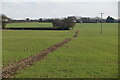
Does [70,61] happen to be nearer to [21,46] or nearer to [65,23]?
[21,46]

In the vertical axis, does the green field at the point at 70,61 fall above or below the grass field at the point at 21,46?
below

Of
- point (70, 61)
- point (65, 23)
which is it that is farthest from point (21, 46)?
point (65, 23)

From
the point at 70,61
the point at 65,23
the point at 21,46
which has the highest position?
the point at 65,23

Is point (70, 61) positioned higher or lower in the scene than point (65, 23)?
lower

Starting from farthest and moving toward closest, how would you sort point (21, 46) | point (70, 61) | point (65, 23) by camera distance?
point (65, 23) → point (21, 46) → point (70, 61)

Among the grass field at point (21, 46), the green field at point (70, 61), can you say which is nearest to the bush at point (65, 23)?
the grass field at point (21, 46)

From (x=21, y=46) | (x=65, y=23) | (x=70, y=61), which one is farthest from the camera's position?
(x=65, y=23)

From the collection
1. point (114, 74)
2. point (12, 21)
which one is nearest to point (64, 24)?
point (12, 21)

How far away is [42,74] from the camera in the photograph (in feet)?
47.2

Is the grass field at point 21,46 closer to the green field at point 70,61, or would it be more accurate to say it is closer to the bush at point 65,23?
the green field at point 70,61

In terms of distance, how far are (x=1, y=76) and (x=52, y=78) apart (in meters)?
2.91

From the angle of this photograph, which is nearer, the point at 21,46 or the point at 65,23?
the point at 21,46

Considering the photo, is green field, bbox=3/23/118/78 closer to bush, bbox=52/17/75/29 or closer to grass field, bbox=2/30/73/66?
grass field, bbox=2/30/73/66

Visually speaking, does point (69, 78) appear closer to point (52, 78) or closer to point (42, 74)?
point (52, 78)
